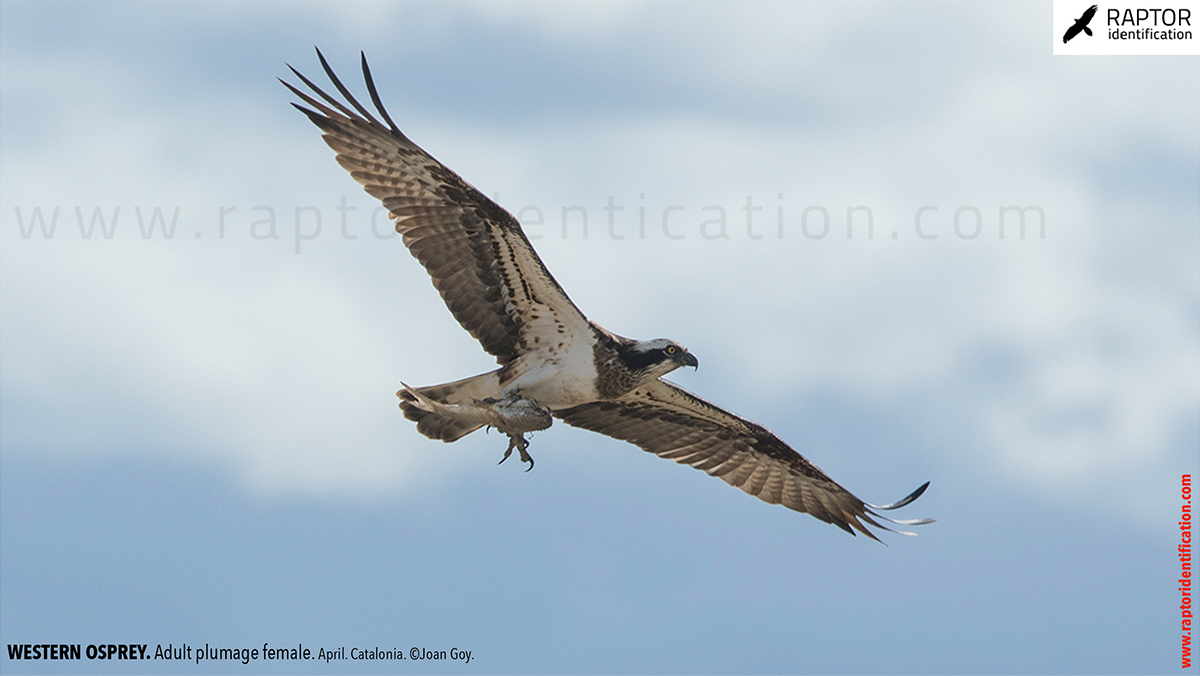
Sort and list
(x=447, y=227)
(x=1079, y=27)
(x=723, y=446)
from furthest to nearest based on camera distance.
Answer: (x=1079, y=27)
(x=723, y=446)
(x=447, y=227)

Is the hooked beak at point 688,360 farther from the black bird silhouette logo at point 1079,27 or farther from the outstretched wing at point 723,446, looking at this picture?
the black bird silhouette logo at point 1079,27

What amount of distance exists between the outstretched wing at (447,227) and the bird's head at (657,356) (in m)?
0.46

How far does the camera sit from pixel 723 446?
1557cm

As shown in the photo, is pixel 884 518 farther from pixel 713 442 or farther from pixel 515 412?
pixel 515 412

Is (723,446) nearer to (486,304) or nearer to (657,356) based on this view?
(657,356)

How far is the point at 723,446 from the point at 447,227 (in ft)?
13.8

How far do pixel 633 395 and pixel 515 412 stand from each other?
2.02m

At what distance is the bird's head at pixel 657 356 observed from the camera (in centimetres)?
1327

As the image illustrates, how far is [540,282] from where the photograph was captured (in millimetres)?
13117

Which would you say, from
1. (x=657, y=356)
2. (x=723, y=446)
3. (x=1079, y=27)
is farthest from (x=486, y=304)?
(x=1079, y=27)

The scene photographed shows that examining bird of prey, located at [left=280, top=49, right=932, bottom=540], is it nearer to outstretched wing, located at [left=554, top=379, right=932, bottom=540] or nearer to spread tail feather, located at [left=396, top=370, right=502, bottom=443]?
spread tail feather, located at [left=396, top=370, right=502, bottom=443]

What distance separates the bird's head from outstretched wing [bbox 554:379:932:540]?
1.37m

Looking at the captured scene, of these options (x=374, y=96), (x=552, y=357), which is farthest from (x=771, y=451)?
(x=374, y=96)

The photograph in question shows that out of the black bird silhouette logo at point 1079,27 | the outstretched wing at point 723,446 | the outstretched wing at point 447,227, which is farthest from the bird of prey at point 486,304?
the black bird silhouette logo at point 1079,27
